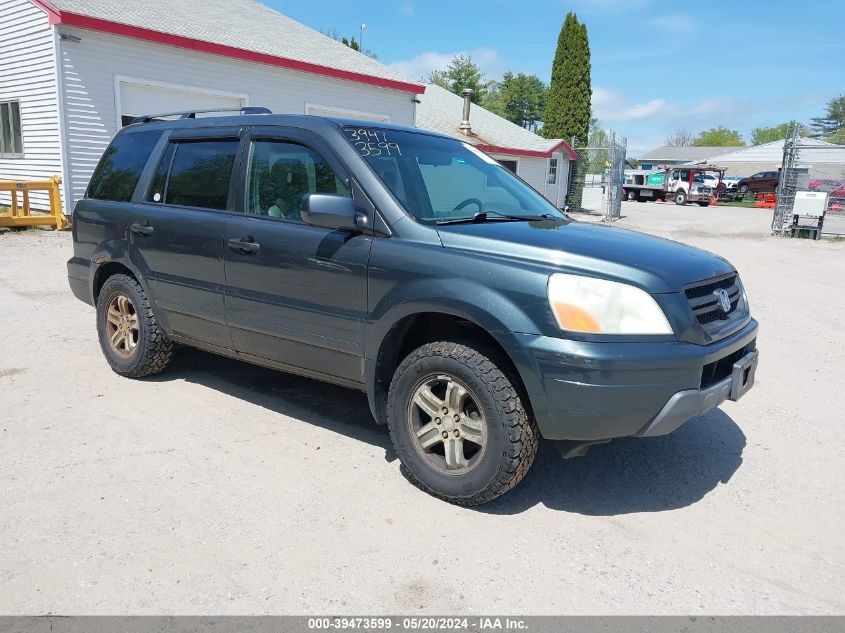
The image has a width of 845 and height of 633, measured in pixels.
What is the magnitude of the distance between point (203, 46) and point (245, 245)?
40.9ft

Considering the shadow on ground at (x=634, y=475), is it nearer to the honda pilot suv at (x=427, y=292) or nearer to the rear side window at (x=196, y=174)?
the honda pilot suv at (x=427, y=292)

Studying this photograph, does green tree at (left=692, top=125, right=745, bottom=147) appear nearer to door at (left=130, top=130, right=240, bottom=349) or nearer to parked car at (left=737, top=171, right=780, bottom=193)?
parked car at (left=737, top=171, right=780, bottom=193)

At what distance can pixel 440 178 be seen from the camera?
4.23 meters

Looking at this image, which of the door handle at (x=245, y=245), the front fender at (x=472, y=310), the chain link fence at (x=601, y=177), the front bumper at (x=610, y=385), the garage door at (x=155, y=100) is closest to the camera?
the front bumper at (x=610, y=385)

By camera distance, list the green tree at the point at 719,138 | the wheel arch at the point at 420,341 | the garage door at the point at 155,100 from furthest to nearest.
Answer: the green tree at the point at 719,138 → the garage door at the point at 155,100 → the wheel arch at the point at 420,341

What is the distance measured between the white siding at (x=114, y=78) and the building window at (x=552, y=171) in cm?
1839

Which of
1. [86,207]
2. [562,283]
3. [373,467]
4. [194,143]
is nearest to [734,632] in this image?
[562,283]

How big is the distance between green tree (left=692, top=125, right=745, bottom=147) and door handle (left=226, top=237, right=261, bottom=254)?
13300cm

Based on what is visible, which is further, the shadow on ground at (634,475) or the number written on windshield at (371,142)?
the number written on windshield at (371,142)

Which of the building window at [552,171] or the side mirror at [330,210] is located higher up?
the building window at [552,171]

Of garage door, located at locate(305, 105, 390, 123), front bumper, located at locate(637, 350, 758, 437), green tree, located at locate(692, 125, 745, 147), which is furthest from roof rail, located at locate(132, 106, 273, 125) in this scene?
green tree, located at locate(692, 125, 745, 147)

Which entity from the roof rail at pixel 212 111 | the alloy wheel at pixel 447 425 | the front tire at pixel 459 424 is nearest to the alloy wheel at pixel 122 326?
the roof rail at pixel 212 111

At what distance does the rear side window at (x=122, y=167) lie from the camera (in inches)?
204

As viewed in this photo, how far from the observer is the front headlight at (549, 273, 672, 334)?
10.2 feet
